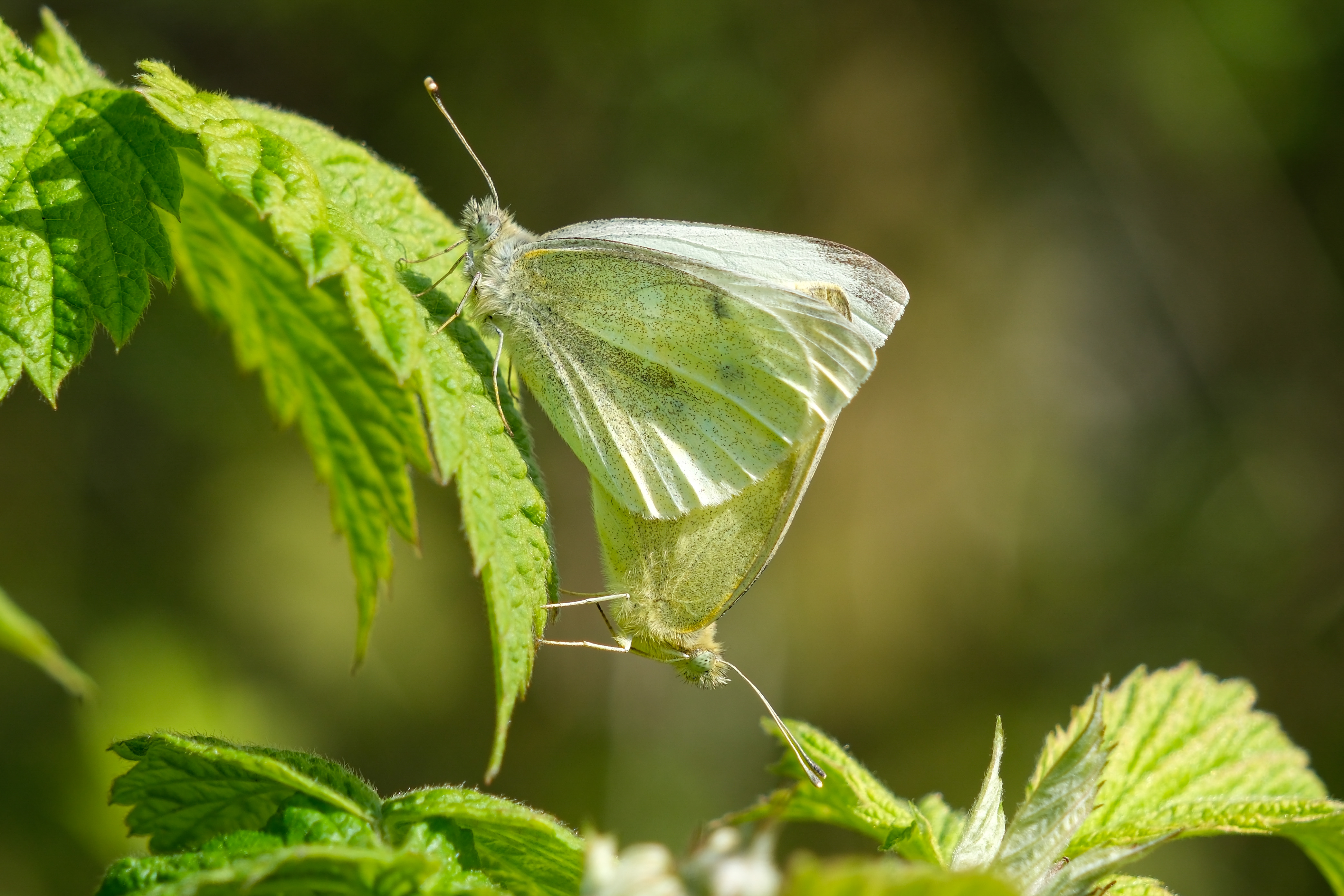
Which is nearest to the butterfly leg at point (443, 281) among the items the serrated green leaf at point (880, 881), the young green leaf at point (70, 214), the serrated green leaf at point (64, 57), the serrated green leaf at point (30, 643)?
the young green leaf at point (70, 214)

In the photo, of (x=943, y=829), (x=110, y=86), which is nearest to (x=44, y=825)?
(x=110, y=86)

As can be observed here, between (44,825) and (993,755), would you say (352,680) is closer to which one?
(44,825)

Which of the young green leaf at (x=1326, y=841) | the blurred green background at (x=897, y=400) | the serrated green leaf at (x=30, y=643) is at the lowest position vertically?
the young green leaf at (x=1326, y=841)

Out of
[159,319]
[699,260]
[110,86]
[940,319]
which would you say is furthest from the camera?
[940,319]

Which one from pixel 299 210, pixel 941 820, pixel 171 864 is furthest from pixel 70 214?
pixel 941 820

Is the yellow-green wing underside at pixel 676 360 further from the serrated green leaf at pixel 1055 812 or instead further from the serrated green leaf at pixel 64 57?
the serrated green leaf at pixel 1055 812
